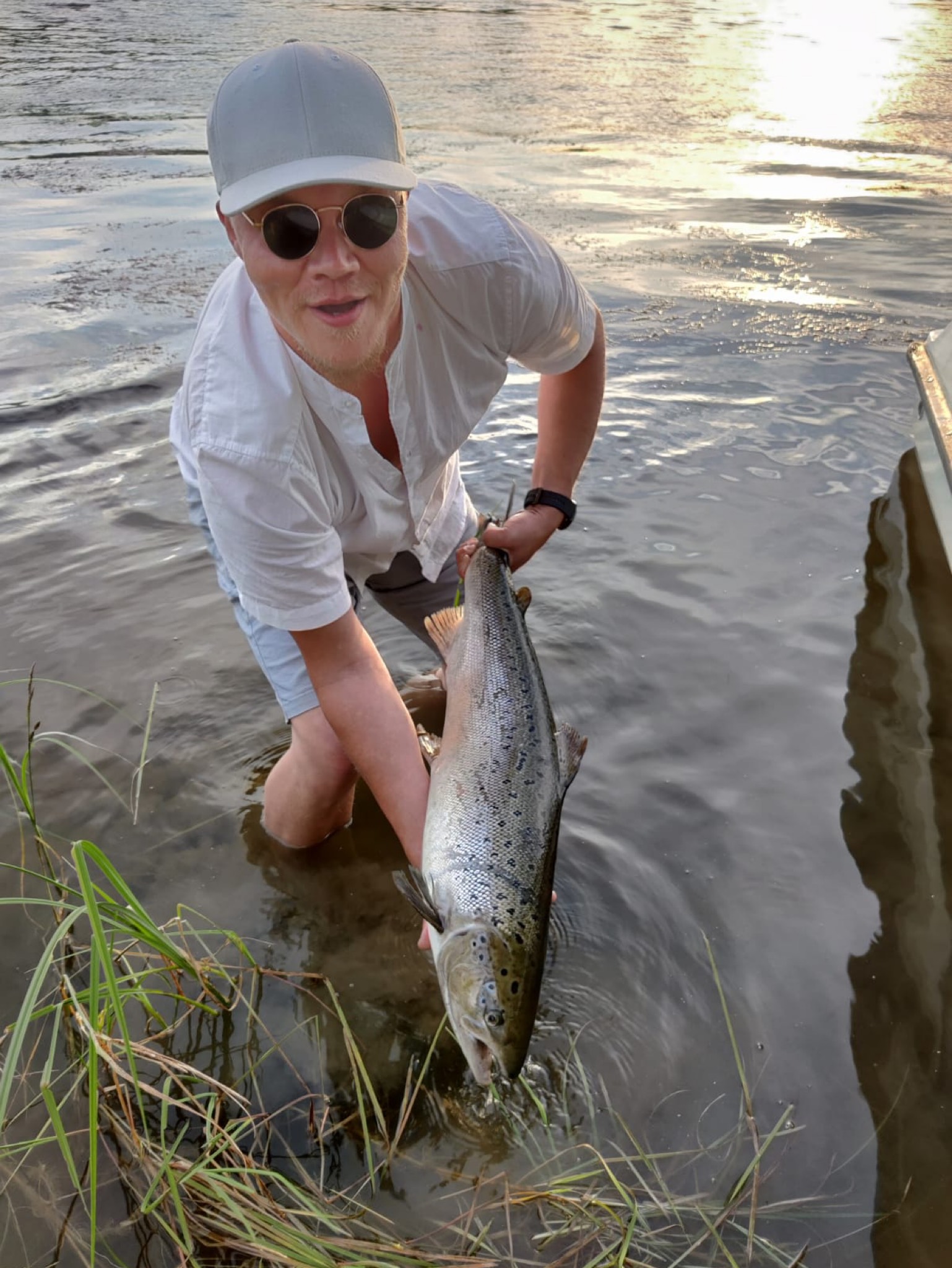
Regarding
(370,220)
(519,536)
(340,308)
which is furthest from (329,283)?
(519,536)

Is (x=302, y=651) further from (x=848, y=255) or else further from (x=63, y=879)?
(x=848, y=255)

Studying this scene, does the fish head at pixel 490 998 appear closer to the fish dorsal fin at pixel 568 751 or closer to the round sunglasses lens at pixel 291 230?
the fish dorsal fin at pixel 568 751

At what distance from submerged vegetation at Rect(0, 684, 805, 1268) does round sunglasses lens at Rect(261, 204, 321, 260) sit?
1.43m

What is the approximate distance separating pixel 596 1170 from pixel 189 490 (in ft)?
7.73

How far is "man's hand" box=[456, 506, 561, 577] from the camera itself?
347 cm

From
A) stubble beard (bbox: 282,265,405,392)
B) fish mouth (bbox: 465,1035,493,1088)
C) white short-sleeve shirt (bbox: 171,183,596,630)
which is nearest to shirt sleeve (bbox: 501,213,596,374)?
white short-sleeve shirt (bbox: 171,183,596,630)

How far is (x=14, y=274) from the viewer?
8.46 m

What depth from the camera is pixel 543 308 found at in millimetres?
3207

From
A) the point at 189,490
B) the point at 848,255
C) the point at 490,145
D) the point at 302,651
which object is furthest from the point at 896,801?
the point at 490,145

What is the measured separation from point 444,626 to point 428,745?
0.42m

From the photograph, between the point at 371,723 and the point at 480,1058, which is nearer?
the point at 480,1058

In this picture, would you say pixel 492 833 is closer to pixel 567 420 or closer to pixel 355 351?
pixel 355 351

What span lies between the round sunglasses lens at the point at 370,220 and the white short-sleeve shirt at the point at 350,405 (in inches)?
14.3

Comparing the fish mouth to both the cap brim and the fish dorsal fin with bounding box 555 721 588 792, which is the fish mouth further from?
the cap brim
